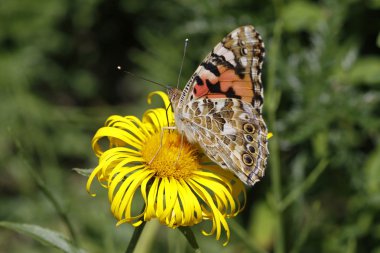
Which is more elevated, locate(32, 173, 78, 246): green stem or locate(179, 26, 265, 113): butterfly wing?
locate(179, 26, 265, 113): butterfly wing

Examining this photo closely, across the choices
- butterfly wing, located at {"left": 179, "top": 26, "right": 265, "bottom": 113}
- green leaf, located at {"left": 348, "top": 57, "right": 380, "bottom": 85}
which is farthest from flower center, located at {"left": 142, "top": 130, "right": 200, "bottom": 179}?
green leaf, located at {"left": 348, "top": 57, "right": 380, "bottom": 85}

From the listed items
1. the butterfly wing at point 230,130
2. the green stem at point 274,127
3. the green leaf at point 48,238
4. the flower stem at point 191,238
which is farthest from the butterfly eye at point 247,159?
the green leaf at point 48,238

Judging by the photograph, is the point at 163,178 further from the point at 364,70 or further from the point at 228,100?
the point at 364,70

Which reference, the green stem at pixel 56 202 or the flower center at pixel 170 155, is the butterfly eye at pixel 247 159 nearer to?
the flower center at pixel 170 155

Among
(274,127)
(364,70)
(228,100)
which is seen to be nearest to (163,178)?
(228,100)

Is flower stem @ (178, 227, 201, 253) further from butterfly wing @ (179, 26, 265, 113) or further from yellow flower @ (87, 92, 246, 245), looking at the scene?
butterfly wing @ (179, 26, 265, 113)
